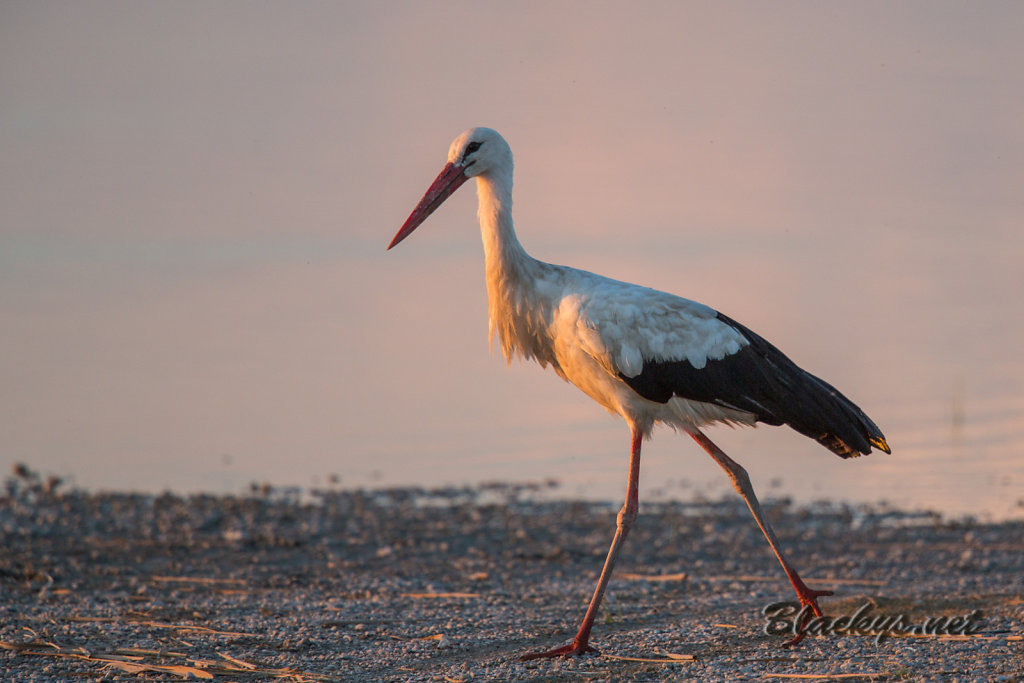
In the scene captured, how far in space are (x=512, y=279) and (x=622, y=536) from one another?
171cm

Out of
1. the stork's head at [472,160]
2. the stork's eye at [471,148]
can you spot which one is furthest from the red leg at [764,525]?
the stork's eye at [471,148]

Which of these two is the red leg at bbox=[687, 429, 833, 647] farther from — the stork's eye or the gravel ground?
the stork's eye

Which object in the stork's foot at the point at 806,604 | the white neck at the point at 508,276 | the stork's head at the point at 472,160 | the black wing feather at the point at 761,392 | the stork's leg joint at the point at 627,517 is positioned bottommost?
the stork's foot at the point at 806,604

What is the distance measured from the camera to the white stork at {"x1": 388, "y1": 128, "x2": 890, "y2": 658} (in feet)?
22.1

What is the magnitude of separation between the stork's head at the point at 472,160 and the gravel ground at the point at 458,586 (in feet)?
8.33

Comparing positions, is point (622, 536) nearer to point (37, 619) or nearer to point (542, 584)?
point (542, 584)

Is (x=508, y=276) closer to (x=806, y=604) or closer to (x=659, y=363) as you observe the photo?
(x=659, y=363)

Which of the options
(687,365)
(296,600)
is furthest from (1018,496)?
(296,600)

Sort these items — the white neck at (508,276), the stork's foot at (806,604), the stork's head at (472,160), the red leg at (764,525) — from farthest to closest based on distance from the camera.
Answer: the stork's head at (472,160), the white neck at (508,276), the red leg at (764,525), the stork's foot at (806,604)

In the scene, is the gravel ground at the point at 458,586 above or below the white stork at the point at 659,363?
below

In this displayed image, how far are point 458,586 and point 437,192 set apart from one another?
2912mm

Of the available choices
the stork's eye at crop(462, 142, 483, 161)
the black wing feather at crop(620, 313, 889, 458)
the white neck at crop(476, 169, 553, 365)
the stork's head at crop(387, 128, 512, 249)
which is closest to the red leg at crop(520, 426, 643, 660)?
the black wing feather at crop(620, 313, 889, 458)

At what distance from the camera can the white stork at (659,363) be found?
673 centimetres

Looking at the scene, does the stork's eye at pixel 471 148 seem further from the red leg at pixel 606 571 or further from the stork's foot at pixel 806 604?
the stork's foot at pixel 806 604
